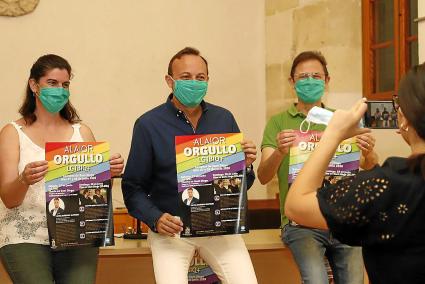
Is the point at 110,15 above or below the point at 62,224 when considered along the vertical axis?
above

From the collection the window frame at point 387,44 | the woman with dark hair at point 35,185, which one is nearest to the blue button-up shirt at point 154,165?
the woman with dark hair at point 35,185

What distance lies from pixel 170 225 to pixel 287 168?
2.74ft

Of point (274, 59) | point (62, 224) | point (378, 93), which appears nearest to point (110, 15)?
point (274, 59)

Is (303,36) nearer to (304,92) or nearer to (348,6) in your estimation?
(348,6)

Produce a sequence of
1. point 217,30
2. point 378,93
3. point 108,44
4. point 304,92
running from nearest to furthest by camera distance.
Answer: point 304,92 < point 378,93 < point 108,44 < point 217,30

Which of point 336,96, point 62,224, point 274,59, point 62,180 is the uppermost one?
point 274,59

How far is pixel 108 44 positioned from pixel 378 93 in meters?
2.52

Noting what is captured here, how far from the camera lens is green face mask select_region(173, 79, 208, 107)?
3176mm

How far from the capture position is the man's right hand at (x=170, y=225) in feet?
9.59

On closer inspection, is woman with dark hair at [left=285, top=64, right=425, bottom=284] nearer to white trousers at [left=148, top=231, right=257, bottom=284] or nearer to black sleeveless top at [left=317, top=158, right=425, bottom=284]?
black sleeveless top at [left=317, top=158, right=425, bottom=284]

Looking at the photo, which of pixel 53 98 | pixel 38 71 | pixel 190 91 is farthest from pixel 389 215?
pixel 38 71

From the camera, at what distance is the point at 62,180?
2906 millimetres

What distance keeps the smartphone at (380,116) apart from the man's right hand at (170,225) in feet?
3.31

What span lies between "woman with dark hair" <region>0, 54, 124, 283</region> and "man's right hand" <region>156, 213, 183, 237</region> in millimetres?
356
